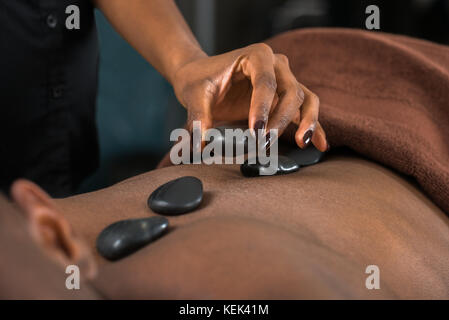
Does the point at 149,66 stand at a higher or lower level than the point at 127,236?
lower

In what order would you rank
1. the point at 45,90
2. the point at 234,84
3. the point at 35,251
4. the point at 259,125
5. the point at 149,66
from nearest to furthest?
the point at 35,251
the point at 259,125
the point at 234,84
the point at 45,90
the point at 149,66

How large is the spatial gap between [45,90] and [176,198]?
490 mm

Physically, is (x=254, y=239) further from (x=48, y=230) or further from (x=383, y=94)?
(x=383, y=94)

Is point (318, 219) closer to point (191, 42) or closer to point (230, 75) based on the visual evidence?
point (230, 75)

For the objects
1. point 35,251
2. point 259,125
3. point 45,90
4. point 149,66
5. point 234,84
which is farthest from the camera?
point 149,66

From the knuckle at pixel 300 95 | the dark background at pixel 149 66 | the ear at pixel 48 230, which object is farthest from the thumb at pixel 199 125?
the dark background at pixel 149 66

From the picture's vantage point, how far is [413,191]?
24.9 inches

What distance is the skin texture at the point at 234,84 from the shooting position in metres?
0.60

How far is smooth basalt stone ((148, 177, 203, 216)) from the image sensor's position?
1.61 feet

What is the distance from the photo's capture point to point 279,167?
2.02 feet

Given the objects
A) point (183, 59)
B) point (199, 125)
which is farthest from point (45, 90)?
point (199, 125)

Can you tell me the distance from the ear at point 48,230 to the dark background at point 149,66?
0.92 m

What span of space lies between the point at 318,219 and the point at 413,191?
204mm
